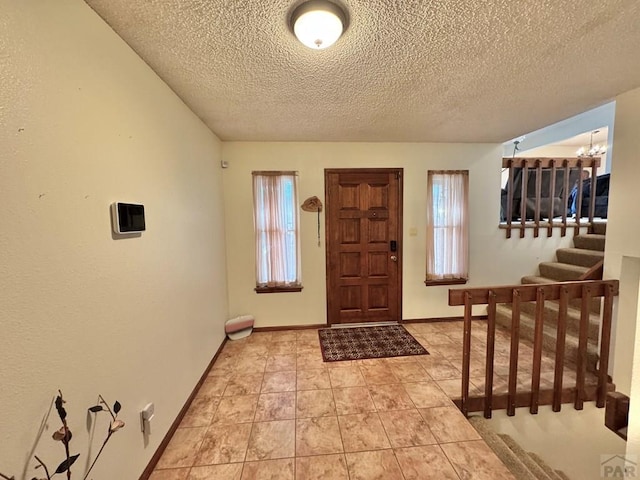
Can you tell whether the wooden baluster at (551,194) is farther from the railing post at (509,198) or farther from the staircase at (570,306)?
the railing post at (509,198)

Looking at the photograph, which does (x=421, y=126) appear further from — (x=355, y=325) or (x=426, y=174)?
(x=355, y=325)

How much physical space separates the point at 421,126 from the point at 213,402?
10.8 feet

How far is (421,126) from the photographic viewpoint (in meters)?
2.86

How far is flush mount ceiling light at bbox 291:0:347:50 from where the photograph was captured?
1.19 m

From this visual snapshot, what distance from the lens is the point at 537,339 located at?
82.3 inches

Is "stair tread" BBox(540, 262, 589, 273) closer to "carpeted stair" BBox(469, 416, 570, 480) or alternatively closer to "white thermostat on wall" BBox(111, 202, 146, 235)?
"carpeted stair" BBox(469, 416, 570, 480)

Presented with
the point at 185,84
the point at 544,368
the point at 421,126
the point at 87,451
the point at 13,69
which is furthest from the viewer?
the point at 421,126

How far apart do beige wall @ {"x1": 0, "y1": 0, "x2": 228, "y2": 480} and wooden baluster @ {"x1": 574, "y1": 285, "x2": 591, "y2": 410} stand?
3.17 meters

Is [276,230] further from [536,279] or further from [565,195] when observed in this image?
[565,195]

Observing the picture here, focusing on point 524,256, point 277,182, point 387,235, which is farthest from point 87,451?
point 524,256

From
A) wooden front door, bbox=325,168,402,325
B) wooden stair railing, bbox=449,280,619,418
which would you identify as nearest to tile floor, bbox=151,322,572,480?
wooden stair railing, bbox=449,280,619,418

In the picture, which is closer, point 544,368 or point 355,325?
point 544,368

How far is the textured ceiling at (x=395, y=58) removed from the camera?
125 centimetres

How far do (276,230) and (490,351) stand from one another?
251 cm
